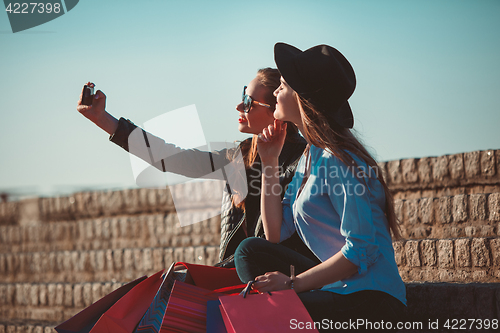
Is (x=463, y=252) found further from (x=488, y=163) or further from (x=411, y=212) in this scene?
(x=488, y=163)

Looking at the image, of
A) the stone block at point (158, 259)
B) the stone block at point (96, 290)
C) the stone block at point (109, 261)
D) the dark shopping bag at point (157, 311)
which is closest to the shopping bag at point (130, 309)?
the dark shopping bag at point (157, 311)

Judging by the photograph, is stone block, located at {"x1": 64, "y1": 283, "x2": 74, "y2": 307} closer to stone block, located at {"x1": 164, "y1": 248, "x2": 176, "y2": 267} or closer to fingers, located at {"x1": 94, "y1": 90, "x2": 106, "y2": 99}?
stone block, located at {"x1": 164, "y1": 248, "x2": 176, "y2": 267}

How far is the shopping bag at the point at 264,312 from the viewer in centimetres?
141

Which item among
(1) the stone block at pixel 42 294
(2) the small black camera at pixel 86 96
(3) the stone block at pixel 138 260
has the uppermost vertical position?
(2) the small black camera at pixel 86 96

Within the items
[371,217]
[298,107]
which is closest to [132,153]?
[298,107]

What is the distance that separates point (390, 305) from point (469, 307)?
793 millimetres

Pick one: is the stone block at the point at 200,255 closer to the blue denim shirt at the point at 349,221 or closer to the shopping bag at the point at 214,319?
the blue denim shirt at the point at 349,221

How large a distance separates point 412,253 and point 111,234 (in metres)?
5.05

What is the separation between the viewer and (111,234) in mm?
7180

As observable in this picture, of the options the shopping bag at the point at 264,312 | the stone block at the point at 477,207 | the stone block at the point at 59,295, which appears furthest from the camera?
the stone block at the point at 59,295

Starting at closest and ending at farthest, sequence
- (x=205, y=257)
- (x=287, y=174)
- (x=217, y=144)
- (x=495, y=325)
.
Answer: (x=495, y=325) → (x=287, y=174) → (x=217, y=144) → (x=205, y=257)

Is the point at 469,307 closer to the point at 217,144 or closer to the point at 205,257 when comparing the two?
the point at 217,144

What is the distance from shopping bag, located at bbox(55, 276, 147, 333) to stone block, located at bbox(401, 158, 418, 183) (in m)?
3.15

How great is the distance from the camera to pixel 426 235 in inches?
152
